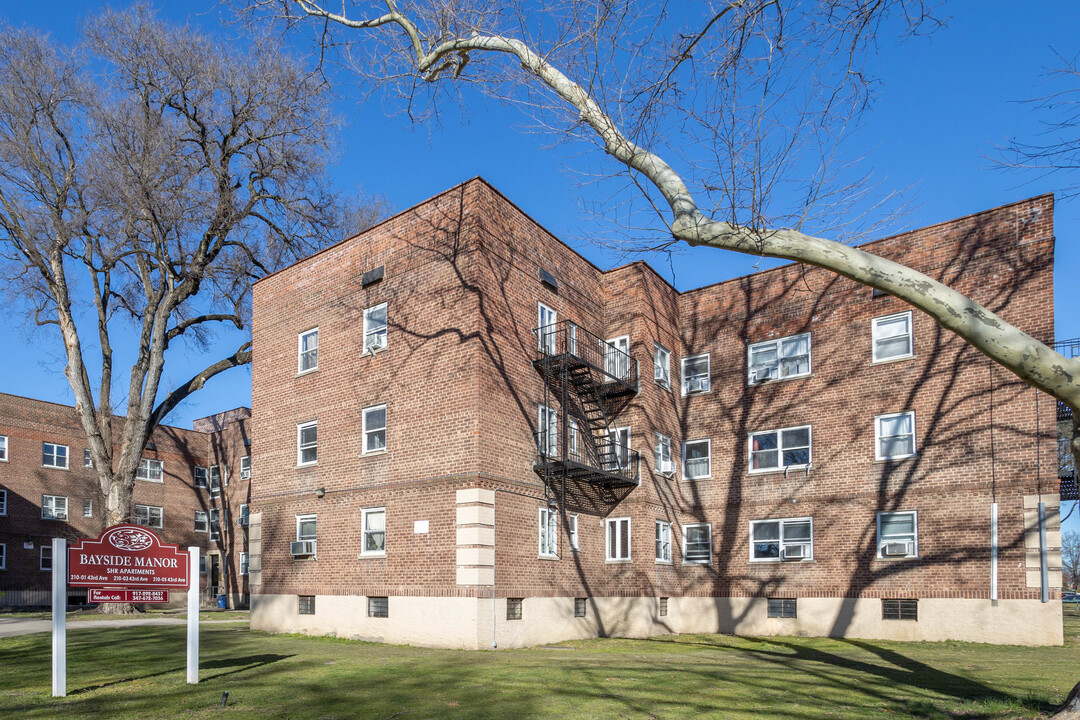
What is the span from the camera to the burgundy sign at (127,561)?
10.8 meters

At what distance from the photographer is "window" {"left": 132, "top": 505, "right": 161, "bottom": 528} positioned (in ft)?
141

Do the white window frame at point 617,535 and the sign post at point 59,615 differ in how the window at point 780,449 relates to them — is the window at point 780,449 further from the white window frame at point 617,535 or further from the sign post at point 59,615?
the sign post at point 59,615

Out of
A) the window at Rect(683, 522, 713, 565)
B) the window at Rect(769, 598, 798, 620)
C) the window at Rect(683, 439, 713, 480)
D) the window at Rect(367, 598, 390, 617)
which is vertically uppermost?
the window at Rect(683, 439, 713, 480)

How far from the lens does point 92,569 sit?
10867 mm

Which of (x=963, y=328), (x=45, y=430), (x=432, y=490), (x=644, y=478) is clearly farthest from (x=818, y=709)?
(x=45, y=430)

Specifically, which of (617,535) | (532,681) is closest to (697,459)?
(617,535)

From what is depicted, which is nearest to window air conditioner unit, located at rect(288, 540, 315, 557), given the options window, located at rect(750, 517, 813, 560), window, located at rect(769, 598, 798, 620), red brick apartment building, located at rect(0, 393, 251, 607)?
window, located at rect(750, 517, 813, 560)

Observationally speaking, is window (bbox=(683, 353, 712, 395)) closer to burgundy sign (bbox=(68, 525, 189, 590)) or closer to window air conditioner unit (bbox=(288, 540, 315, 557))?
window air conditioner unit (bbox=(288, 540, 315, 557))

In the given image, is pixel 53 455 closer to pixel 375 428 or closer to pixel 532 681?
pixel 375 428

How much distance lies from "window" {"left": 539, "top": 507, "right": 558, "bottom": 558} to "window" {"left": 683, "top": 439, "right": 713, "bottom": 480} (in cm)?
661

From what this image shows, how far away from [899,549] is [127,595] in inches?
697

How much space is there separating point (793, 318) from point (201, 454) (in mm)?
36857

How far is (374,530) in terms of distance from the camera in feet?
62.8

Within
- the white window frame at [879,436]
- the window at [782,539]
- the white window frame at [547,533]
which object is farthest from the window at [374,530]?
the white window frame at [879,436]
